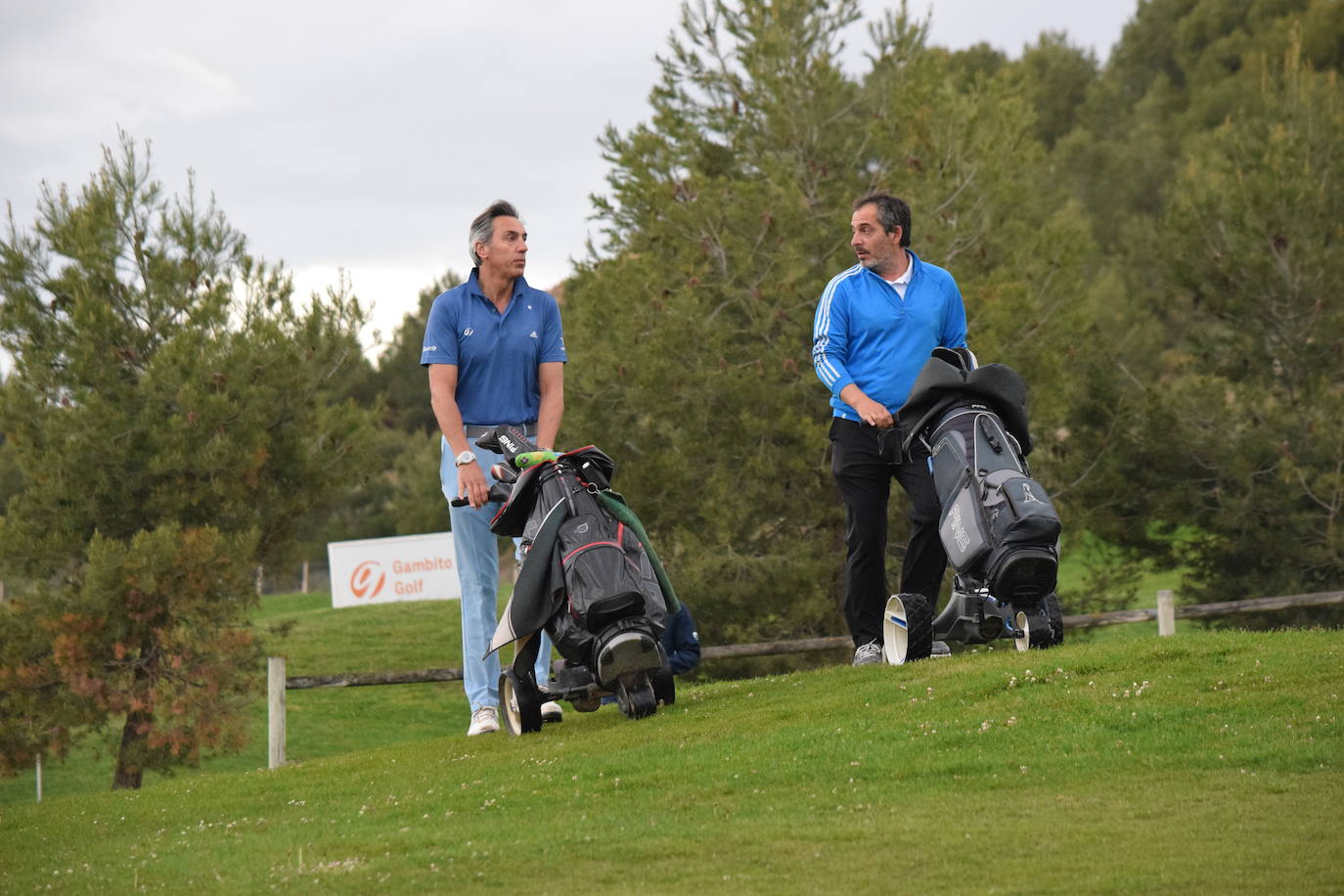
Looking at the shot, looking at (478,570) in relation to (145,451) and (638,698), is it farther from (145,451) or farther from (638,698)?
(145,451)

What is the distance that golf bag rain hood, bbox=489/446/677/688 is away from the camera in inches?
258

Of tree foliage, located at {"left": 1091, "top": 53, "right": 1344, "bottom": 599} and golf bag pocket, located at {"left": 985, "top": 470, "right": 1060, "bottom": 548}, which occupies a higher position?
tree foliage, located at {"left": 1091, "top": 53, "right": 1344, "bottom": 599}

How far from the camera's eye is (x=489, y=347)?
7.66 metres

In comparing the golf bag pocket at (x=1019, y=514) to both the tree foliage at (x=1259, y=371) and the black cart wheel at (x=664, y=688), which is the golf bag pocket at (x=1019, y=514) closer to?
the black cart wheel at (x=664, y=688)

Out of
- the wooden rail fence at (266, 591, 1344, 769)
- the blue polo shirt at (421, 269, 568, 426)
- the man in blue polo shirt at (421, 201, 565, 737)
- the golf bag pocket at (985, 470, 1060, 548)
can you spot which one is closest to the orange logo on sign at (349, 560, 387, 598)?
the wooden rail fence at (266, 591, 1344, 769)

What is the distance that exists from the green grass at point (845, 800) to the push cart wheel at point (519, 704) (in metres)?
0.18

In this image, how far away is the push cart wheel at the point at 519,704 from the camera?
23.7ft

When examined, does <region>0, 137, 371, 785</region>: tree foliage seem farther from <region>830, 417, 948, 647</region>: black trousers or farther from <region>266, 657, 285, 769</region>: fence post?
<region>830, 417, 948, 647</region>: black trousers

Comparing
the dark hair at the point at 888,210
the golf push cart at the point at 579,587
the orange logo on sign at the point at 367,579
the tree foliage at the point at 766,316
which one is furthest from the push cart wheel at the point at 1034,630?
the orange logo on sign at the point at 367,579

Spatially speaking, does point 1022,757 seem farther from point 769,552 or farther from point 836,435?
point 769,552

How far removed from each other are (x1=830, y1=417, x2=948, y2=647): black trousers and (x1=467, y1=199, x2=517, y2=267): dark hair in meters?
1.96

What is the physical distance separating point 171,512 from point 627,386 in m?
4.80

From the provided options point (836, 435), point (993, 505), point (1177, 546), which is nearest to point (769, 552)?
point (1177, 546)

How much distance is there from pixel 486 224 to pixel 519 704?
7.81ft
